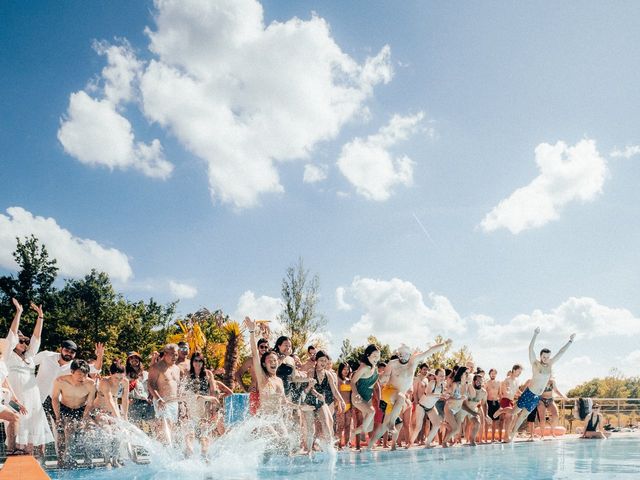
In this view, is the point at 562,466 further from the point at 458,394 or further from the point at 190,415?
the point at 190,415

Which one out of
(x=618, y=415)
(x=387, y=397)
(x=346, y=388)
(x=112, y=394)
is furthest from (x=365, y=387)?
(x=618, y=415)

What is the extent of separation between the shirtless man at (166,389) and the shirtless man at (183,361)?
0.23 m

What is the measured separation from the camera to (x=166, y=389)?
867cm

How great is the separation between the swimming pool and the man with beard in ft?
5.04

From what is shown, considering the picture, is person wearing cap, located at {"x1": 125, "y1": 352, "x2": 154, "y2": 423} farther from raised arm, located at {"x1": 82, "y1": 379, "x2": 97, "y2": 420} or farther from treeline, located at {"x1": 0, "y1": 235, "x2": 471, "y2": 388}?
treeline, located at {"x1": 0, "y1": 235, "x2": 471, "y2": 388}

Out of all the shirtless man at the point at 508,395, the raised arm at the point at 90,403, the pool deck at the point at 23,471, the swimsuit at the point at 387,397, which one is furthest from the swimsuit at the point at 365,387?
the pool deck at the point at 23,471

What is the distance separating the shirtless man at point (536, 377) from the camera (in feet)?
39.7

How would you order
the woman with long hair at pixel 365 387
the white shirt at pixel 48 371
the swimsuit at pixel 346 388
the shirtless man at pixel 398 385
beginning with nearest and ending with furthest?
1. the white shirt at pixel 48 371
2. the woman with long hair at pixel 365 387
3. the swimsuit at pixel 346 388
4. the shirtless man at pixel 398 385

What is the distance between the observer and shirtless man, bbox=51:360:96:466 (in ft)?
27.5

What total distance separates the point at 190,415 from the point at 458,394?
18.7 feet

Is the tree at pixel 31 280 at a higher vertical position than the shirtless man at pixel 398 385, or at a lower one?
higher

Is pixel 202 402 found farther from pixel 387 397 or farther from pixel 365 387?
pixel 387 397

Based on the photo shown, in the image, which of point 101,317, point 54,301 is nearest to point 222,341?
point 101,317

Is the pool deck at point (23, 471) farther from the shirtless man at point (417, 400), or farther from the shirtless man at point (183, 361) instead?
the shirtless man at point (417, 400)
